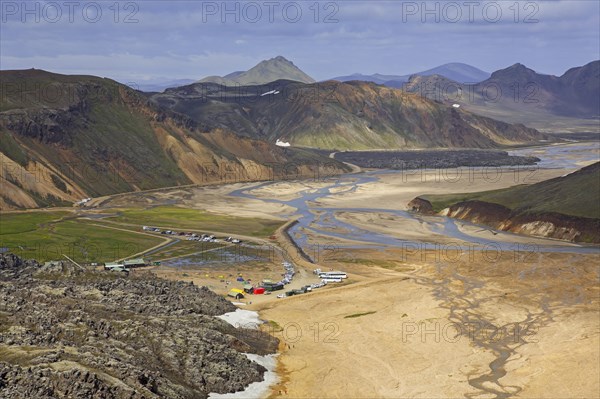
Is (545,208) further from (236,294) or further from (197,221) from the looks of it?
(236,294)

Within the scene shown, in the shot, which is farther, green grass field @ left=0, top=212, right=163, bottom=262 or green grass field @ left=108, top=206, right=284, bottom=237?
green grass field @ left=108, top=206, right=284, bottom=237

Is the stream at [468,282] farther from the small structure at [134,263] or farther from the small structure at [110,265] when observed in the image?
the small structure at [110,265]

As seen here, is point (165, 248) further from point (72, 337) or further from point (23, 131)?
point (23, 131)

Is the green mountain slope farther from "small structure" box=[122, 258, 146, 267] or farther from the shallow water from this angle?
"small structure" box=[122, 258, 146, 267]

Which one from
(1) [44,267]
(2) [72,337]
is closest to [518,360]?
(2) [72,337]

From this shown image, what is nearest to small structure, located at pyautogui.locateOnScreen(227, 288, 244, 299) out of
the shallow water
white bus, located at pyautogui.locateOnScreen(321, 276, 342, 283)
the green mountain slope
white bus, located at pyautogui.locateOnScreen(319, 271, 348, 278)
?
white bus, located at pyautogui.locateOnScreen(321, 276, 342, 283)

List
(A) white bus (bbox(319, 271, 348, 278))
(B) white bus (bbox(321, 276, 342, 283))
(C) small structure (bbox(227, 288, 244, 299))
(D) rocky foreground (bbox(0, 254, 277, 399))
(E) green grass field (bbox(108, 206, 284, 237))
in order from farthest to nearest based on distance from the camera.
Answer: (E) green grass field (bbox(108, 206, 284, 237)), (A) white bus (bbox(319, 271, 348, 278)), (B) white bus (bbox(321, 276, 342, 283)), (C) small structure (bbox(227, 288, 244, 299)), (D) rocky foreground (bbox(0, 254, 277, 399))
